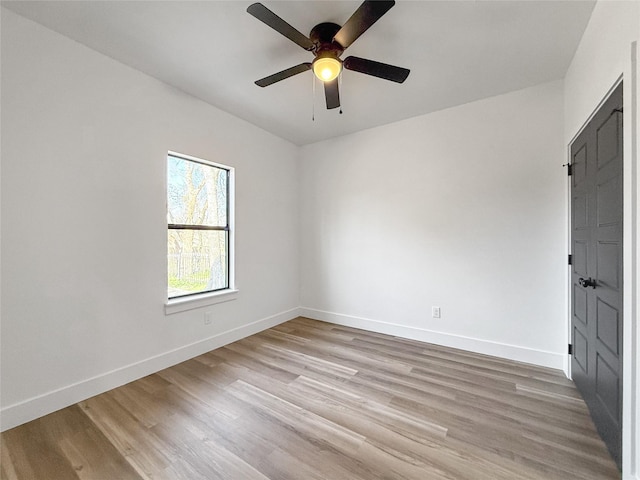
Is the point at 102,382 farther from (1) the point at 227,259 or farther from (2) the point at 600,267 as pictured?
(2) the point at 600,267

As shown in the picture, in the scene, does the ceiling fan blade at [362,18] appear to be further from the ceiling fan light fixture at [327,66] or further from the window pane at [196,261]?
the window pane at [196,261]

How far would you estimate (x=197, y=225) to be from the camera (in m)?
2.89

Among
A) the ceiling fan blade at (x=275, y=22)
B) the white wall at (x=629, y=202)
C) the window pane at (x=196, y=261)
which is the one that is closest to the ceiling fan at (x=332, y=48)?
the ceiling fan blade at (x=275, y=22)

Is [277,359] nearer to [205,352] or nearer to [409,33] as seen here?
[205,352]

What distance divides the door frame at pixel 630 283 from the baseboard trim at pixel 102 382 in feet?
10.3

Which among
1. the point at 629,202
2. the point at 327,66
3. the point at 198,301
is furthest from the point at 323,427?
the point at 327,66

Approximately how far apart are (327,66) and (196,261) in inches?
90.5

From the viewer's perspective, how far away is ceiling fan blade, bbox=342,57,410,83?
70.6 inches

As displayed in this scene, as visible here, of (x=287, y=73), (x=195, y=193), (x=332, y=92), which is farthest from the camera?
(x=195, y=193)

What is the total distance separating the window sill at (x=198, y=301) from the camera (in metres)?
2.57

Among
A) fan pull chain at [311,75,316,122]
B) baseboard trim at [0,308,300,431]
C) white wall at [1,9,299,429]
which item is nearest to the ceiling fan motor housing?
fan pull chain at [311,75,316,122]

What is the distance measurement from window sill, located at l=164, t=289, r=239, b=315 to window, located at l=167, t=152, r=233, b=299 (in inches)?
4.1

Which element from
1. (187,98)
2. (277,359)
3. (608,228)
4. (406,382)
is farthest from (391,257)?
(187,98)

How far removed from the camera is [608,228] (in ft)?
4.93
